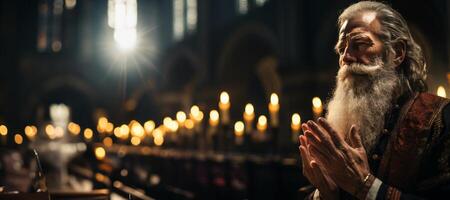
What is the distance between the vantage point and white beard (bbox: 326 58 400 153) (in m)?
1.71

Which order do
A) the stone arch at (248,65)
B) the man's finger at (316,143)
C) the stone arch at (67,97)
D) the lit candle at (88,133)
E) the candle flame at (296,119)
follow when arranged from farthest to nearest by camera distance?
1. the stone arch at (67,97)
2. the stone arch at (248,65)
3. the lit candle at (88,133)
4. the candle flame at (296,119)
5. the man's finger at (316,143)

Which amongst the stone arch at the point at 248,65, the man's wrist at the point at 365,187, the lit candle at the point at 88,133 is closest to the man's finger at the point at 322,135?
the man's wrist at the point at 365,187

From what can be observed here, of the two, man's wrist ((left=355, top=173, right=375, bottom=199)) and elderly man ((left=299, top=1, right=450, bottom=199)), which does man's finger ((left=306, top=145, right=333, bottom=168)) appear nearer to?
elderly man ((left=299, top=1, right=450, bottom=199))

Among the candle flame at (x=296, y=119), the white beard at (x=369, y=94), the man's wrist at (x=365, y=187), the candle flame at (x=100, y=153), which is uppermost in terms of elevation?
the white beard at (x=369, y=94)

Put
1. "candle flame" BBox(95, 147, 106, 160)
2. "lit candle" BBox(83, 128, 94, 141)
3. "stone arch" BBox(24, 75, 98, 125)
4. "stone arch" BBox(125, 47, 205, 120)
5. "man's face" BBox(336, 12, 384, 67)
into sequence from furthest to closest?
"stone arch" BBox(24, 75, 98, 125) → "stone arch" BBox(125, 47, 205, 120) → "lit candle" BBox(83, 128, 94, 141) → "candle flame" BBox(95, 147, 106, 160) → "man's face" BBox(336, 12, 384, 67)

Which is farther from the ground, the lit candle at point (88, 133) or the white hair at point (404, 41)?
the white hair at point (404, 41)

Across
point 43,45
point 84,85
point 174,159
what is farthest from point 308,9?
point 43,45

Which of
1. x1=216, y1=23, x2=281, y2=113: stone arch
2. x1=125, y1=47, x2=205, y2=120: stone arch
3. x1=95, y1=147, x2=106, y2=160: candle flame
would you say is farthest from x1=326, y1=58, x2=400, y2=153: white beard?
x1=125, y1=47, x2=205, y2=120: stone arch

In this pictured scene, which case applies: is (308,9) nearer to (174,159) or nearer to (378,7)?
(174,159)

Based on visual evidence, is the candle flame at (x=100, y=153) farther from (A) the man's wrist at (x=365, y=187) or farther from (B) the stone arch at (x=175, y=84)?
(B) the stone arch at (x=175, y=84)

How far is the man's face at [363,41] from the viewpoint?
1.70m

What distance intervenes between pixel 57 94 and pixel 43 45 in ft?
8.98

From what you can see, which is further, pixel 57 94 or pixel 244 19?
pixel 57 94

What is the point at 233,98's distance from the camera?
15.5 metres
